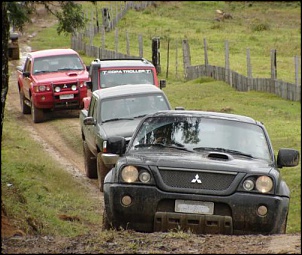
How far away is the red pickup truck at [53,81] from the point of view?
86.8 feet

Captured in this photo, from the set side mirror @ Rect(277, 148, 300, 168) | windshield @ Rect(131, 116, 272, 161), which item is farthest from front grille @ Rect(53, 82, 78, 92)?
side mirror @ Rect(277, 148, 300, 168)

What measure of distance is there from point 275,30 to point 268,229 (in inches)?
1844

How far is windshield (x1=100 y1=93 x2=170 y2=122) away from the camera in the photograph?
1672cm

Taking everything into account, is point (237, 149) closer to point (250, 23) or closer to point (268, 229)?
point (268, 229)

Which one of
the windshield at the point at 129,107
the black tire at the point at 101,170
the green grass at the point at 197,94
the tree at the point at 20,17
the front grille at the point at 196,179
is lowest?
the green grass at the point at 197,94

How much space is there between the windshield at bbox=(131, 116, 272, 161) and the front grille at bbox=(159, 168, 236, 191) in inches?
29.9

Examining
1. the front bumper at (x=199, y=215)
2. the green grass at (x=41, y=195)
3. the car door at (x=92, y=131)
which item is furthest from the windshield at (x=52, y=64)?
the front bumper at (x=199, y=215)

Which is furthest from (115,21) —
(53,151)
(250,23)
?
(53,151)

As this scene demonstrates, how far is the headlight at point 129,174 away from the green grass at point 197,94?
7.49 ft

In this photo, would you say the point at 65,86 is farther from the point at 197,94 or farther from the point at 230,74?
the point at 230,74

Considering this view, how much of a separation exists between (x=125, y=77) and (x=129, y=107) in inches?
205

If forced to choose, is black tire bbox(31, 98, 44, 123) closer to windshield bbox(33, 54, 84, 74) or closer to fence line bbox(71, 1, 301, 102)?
windshield bbox(33, 54, 84, 74)

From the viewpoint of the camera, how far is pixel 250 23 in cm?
5953

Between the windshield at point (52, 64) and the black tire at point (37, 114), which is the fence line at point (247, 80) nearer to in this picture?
the windshield at point (52, 64)
